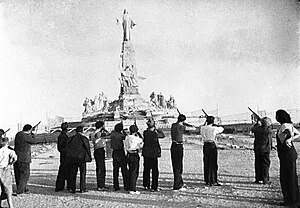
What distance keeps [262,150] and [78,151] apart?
3299 millimetres

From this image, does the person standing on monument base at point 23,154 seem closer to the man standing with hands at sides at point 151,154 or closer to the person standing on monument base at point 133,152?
the person standing on monument base at point 133,152

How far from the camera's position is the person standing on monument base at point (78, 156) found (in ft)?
18.6

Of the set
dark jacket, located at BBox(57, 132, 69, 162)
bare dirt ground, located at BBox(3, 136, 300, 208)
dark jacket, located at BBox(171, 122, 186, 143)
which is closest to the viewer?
bare dirt ground, located at BBox(3, 136, 300, 208)

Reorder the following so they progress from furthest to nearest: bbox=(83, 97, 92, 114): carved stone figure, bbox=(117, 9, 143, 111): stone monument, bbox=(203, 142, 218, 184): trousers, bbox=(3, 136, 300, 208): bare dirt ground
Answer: bbox=(83, 97, 92, 114): carved stone figure
bbox=(117, 9, 143, 111): stone monument
bbox=(203, 142, 218, 184): trousers
bbox=(3, 136, 300, 208): bare dirt ground

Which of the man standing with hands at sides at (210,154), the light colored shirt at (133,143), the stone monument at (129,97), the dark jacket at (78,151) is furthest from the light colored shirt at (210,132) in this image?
the stone monument at (129,97)

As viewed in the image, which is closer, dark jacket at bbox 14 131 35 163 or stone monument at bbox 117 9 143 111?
dark jacket at bbox 14 131 35 163

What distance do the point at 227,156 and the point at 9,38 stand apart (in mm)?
6697

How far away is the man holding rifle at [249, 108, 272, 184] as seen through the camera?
575cm

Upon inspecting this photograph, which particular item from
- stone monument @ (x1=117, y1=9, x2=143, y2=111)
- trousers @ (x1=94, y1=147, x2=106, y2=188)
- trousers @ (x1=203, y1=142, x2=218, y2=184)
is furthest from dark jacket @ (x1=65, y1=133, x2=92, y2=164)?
stone monument @ (x1=117, y1=9, x2=143, y2=111)

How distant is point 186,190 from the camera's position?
543cm

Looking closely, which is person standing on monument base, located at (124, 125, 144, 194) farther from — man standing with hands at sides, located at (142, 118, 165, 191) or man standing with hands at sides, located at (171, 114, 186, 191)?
man standing with hands at sides, located at (171, 114, 186, 191)

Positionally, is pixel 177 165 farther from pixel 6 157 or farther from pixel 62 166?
pixel 6 157

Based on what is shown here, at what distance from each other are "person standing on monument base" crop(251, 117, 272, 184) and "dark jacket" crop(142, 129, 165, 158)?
6.03 feet

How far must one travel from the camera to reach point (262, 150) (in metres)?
5.90
